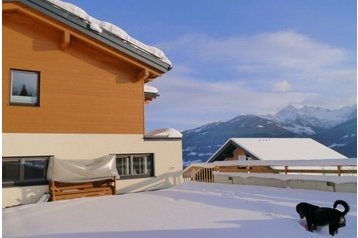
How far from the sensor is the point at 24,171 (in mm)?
10539

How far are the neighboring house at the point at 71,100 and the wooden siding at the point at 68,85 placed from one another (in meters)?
0.03

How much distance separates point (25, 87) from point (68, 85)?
4.31ft

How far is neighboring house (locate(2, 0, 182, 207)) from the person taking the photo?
1053cm

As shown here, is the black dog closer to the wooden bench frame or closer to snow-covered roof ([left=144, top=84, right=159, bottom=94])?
the wooden bench frame

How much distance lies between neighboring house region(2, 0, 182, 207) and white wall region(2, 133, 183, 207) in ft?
0.09

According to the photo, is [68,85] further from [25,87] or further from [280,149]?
[280,149]

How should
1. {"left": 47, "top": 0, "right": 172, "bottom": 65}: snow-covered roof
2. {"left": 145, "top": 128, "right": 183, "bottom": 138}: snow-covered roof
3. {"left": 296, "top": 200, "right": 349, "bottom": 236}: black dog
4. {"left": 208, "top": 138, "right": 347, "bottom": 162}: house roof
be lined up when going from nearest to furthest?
{"left": 296, "top": 200, "right": 349, "bottom": 236}: black dog, {"left": 47, "top": 0, "right": 172, "bottom": 65}: snow-covered roof, {"left": 145, "top": 128, "right": 183, "bottom": 138}: snow-covered roof, {"left": 208, "top": 138, "right": 347, "bottom": 162}: house roof

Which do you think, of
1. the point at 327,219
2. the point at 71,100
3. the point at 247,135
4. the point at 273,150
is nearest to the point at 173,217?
the point at 327,219

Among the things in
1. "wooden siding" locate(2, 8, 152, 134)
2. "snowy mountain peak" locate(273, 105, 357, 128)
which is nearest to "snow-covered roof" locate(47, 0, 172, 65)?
"wooden siding" locate(2, 8, 152, 134)

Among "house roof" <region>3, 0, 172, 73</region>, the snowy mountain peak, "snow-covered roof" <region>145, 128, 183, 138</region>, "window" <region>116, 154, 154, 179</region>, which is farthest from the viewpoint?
the snowy mountain peak

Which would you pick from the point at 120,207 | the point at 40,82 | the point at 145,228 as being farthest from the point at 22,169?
the point at 145,228

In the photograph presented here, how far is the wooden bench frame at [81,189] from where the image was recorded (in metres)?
10.7

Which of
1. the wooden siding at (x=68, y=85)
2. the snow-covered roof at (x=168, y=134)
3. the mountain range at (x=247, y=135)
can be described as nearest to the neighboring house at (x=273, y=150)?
the mountain range at (x=247, y=135)

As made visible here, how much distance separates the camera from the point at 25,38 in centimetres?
1095
